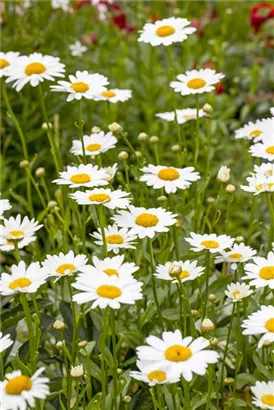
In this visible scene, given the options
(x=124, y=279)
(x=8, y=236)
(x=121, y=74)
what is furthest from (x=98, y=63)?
(x=124, y=279)

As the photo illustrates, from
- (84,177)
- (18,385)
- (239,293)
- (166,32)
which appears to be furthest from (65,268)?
(166,32)

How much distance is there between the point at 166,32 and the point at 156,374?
1.10 m

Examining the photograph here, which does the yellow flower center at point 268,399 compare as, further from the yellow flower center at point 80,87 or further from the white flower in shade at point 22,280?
the yellow flower center at point 80,87

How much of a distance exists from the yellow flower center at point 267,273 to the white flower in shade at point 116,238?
24 centimetres

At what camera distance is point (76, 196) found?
5.48 ft

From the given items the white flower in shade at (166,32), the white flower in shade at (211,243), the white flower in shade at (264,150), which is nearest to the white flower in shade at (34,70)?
the white flower in shade at (166,32)

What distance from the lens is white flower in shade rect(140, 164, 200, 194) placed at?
186 cm

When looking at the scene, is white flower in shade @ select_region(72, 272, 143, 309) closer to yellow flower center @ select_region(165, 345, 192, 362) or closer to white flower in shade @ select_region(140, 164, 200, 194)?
yellow flower center @ select_region(165, 345, 192, 362)

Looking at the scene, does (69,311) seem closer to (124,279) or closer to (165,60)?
(124,279)

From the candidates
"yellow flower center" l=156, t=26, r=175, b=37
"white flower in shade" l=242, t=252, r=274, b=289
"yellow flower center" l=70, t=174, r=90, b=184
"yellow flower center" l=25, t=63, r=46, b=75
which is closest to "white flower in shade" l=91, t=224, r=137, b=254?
"yellow flower center" l=70, t=174, r=90, b=184

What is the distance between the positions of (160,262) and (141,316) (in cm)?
14

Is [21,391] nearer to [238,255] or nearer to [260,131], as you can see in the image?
[238,255]

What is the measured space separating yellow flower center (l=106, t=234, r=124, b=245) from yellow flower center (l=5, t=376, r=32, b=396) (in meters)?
0.50

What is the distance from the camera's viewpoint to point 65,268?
1639mm
